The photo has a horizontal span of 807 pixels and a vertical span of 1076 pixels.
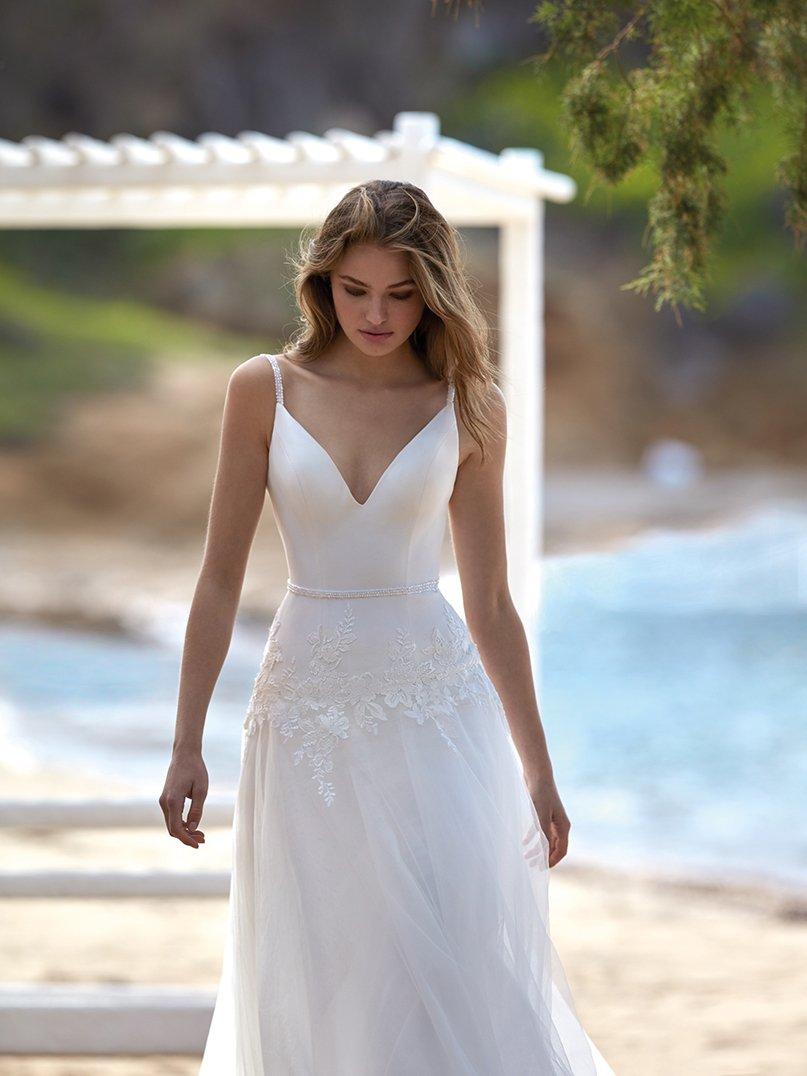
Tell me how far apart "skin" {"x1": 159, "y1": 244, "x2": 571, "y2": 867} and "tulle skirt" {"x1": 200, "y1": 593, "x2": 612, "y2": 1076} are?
84mm

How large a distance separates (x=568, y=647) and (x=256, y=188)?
500 inches

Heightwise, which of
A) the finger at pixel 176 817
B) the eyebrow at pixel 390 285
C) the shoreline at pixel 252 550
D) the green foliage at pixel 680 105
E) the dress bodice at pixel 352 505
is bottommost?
the finger at pixel 176 817

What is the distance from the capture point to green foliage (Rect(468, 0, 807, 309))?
277 cm

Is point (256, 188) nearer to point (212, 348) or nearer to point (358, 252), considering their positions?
point (358, 252)

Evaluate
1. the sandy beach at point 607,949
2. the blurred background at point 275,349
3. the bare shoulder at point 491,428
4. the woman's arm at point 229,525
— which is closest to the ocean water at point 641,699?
the blurred background at point 275,349

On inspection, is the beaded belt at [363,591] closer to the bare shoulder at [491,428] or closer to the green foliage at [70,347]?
the bare shoulder at [491,428]

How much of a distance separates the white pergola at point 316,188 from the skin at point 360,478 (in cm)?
167

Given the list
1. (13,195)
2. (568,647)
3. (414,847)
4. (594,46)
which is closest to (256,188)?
(13,195)

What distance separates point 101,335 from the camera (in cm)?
2178

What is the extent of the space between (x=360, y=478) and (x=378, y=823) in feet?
1.67

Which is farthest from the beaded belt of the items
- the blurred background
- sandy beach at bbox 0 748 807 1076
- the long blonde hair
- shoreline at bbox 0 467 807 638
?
shoreline at bbox 0 467 807 638

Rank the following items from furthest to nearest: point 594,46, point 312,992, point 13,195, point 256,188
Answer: point 13,195 → point 256,188 → point 594,46 → point 312,992

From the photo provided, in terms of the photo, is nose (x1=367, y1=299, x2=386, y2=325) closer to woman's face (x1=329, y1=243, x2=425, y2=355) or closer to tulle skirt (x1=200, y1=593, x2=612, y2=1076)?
woman's face (x1=329, y1=243, x2=425, y2=355)

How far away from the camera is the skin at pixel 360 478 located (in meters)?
2.27
